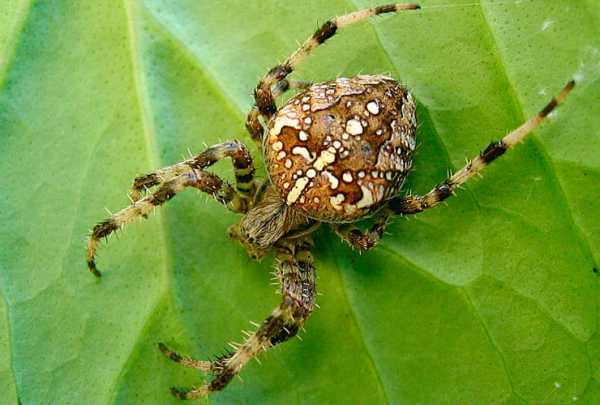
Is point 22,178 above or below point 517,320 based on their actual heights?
above

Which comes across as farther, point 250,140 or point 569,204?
point 250,140

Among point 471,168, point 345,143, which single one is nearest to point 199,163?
point 345,143

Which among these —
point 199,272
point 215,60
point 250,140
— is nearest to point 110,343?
point 199,272

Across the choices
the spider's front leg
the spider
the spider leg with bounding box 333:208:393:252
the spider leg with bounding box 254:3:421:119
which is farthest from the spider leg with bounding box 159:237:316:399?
the spider leg with bounding box 254:3:421:119

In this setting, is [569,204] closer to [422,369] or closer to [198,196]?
[422,369]

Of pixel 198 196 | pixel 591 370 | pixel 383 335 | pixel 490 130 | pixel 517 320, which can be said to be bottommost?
pixel 591 370

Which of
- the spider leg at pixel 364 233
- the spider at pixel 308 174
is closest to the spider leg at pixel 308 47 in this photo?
the spider at pixel 308 174
